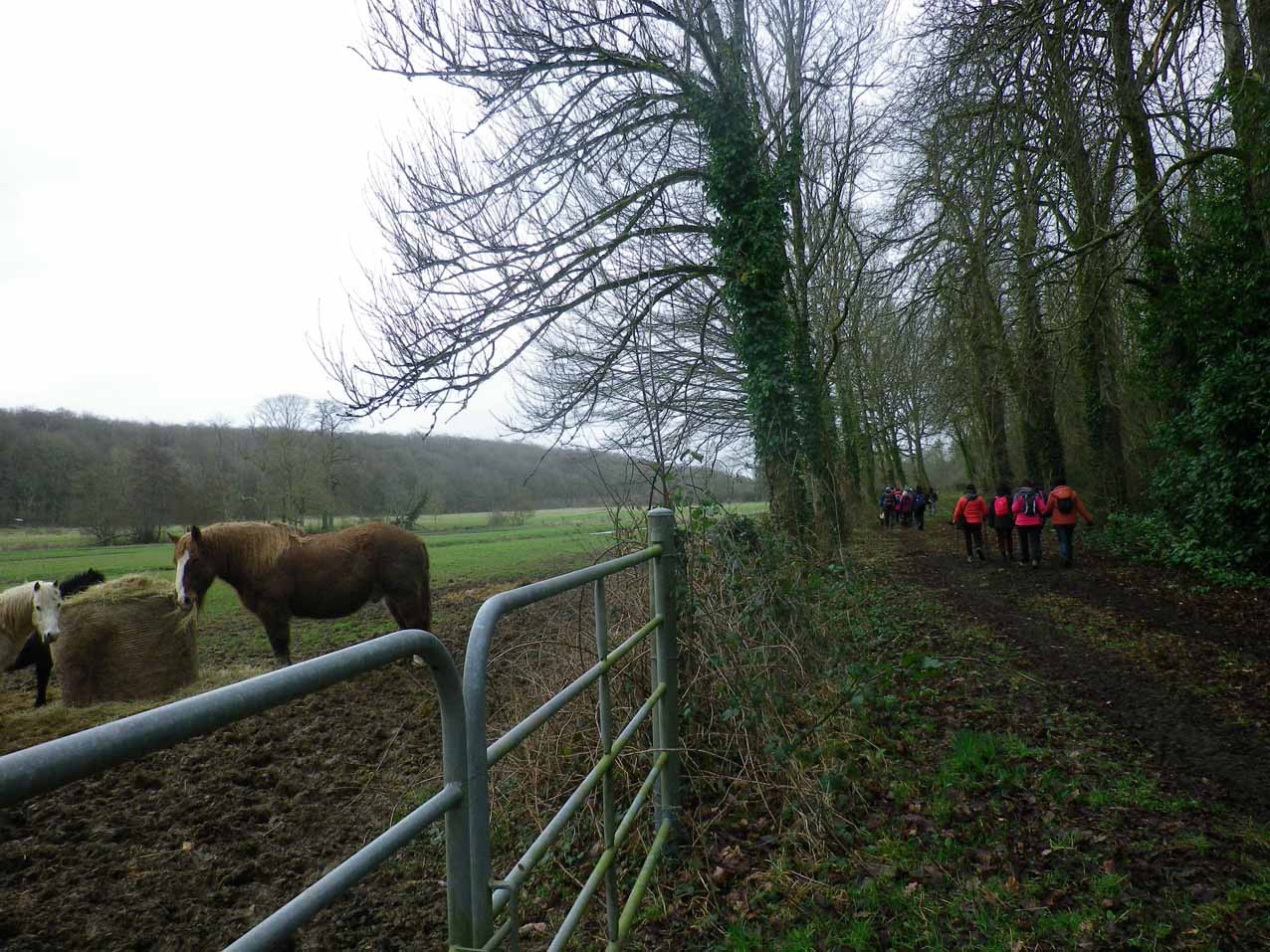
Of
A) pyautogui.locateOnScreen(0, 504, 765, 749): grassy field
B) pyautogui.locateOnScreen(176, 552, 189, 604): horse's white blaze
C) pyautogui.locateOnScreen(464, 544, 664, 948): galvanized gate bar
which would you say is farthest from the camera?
pyautogui.locateOnScreen(176, 552, 189, 604): horse's white blaze

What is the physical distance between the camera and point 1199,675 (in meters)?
5.79

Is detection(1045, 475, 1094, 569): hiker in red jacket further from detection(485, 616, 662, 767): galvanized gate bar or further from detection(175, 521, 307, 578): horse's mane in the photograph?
detection(175, 521, 307, 578): horse's mane

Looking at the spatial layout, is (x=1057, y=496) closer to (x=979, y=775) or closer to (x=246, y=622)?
(x=979, y=775)

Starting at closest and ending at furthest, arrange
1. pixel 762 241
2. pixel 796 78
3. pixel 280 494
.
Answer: pixel 762 241
pixel 796 78
pixel 280 494

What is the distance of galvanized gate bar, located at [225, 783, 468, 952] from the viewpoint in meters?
0.83

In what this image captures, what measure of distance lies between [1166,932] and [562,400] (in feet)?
30.6

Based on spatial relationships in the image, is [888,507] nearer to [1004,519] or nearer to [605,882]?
[1004,519]

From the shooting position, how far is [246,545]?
8320 mm

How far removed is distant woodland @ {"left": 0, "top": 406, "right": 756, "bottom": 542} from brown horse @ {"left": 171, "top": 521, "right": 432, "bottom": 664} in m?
4.18

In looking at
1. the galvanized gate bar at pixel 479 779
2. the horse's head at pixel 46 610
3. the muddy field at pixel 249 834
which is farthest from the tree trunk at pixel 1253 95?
the horse's head at pixel 46 610

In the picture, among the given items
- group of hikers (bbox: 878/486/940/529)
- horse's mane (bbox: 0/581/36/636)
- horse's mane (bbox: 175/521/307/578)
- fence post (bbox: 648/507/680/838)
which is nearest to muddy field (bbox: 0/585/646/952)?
fence post (bbox: 648/507/680/838)

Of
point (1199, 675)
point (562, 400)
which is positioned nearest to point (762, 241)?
point (562, 400)

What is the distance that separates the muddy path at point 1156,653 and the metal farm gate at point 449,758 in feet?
12.0

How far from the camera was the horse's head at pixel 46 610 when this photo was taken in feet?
22.9
